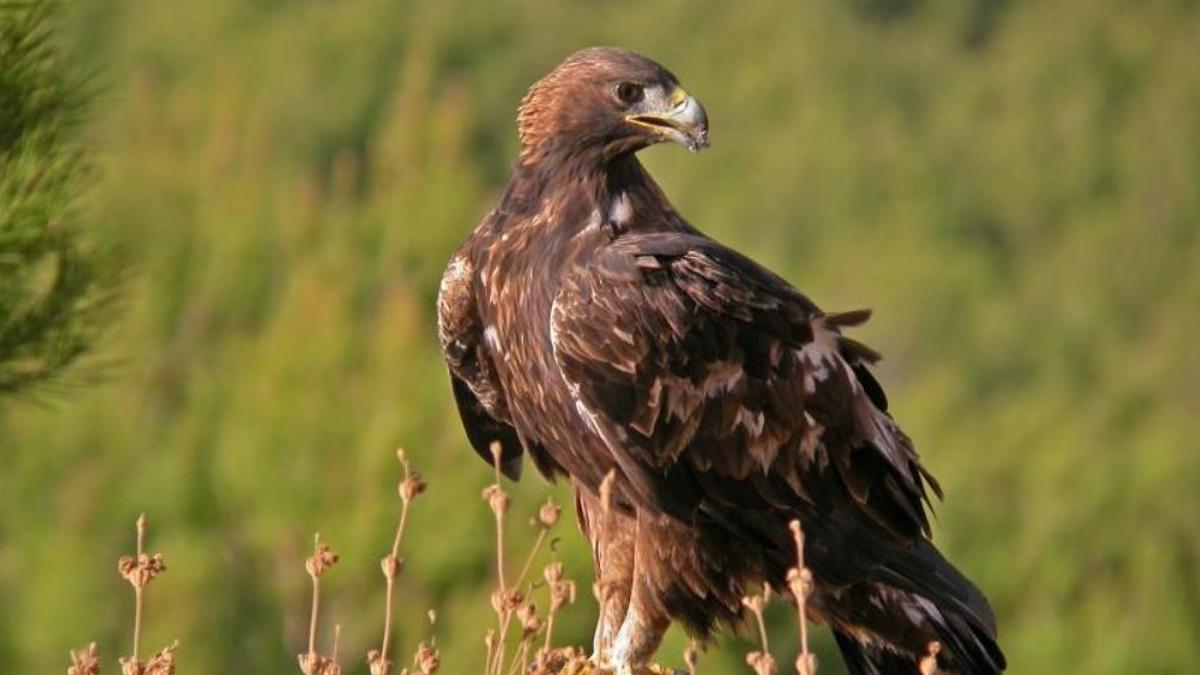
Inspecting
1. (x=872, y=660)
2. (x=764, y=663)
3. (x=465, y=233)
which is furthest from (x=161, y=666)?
(x=465, y=233)

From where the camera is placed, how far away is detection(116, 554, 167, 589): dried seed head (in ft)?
14.3

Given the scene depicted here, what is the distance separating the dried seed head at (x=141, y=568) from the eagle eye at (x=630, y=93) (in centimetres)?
185

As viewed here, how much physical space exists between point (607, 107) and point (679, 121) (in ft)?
0.68

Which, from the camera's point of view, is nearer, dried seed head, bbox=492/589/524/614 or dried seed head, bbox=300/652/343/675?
dried seed head, bbox=300/652/343/675

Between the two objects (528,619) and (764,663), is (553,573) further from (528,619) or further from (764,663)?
(764,663)

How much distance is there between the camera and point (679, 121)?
5.76m

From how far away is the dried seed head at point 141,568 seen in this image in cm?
435

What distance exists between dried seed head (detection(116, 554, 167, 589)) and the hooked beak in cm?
172

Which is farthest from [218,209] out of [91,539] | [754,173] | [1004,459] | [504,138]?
[754,173]

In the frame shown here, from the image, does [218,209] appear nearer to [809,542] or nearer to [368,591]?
[368,591]

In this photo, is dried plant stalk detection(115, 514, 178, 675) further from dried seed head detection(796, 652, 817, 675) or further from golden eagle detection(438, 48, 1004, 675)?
golden eagle detection(438, 48, 1004, 675)

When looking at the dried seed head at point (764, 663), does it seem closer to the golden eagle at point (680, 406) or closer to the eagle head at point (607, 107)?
the golden eagle at point (680, 406)

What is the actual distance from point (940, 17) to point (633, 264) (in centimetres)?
5363

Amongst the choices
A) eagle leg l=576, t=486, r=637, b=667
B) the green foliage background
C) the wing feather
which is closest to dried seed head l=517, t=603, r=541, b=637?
the wing feather
